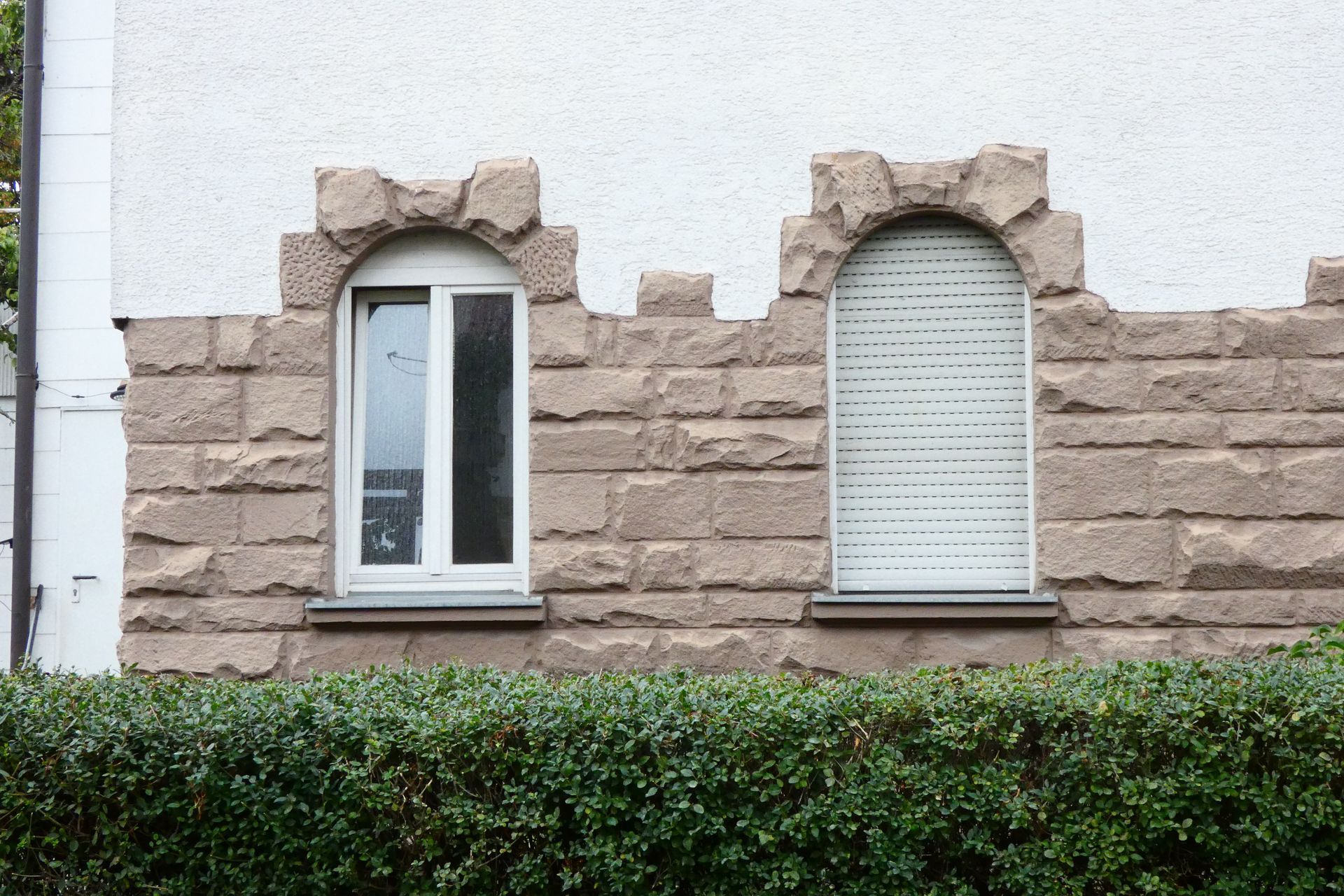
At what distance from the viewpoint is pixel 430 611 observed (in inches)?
242

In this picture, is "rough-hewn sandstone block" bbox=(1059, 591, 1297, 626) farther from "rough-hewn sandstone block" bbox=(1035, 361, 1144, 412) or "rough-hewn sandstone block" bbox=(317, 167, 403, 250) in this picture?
"rough-hewn sandstone block" bbox=(317, 167, 403, 250)

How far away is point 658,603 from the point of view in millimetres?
6156

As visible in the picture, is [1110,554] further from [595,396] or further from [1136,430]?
[595,396]

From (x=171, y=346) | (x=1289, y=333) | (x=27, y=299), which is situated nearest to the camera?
(x=1289, y=333)

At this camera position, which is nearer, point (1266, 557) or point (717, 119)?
point (1266, 557)

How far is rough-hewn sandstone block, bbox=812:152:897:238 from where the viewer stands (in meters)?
6.21

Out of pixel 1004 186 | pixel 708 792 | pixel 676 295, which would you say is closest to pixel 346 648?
pixel 676 295

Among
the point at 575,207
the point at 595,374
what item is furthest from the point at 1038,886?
the point at 575,207

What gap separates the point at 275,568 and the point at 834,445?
2849 millimetres

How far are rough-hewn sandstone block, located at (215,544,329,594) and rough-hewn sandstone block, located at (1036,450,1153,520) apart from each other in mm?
3564

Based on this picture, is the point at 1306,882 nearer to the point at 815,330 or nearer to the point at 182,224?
the point at 815,330

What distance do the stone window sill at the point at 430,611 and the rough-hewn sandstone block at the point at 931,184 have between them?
267 cm

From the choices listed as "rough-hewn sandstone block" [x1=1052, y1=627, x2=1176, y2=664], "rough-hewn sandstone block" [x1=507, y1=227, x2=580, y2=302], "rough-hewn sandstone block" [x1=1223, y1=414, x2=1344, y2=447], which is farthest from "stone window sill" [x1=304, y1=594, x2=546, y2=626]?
"rough-hewn sandstone block" [x1=1223, y1=414, x2=1344, y2=447]

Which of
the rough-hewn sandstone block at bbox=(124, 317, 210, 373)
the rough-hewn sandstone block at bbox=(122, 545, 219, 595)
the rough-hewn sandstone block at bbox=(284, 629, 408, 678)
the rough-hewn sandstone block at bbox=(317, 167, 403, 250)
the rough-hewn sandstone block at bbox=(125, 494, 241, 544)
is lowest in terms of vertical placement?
the rough-hewn sandstone block at bbox=(284, 629, 408, 678)
